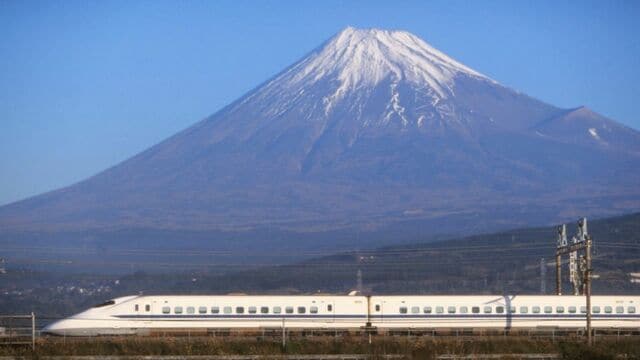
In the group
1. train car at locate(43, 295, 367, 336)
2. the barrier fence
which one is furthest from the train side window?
the barrier fence

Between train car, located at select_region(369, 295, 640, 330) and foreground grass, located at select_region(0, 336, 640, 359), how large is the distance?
416 inches

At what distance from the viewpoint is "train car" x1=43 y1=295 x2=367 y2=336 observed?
195ft

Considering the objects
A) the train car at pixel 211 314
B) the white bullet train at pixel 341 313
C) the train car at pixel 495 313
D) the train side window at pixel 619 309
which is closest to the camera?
the train car at pixel 211 314

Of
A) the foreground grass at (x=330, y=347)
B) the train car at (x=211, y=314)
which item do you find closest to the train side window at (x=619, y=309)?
the train car at (x=211, y=314)

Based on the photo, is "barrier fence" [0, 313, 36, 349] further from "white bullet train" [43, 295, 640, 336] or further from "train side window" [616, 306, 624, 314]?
"train side window" [616, 306, 624, 314]

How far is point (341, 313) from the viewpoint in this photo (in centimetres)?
6081

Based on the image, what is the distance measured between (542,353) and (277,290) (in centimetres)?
6788

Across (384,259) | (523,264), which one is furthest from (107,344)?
(384,259)

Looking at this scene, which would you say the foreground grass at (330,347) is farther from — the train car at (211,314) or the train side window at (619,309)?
the train side window at (619,309)

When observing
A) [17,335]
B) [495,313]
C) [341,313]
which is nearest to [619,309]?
[495,313]

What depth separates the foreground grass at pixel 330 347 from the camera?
4534cm

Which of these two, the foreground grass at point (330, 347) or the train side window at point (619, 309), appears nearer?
the foreground grass at point (330, 347)

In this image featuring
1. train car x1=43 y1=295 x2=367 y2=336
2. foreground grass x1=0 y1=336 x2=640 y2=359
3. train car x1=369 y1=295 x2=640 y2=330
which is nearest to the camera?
foreground grass x1=0 y1=336 x2=640 y2=359

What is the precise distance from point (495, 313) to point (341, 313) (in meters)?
6.86
